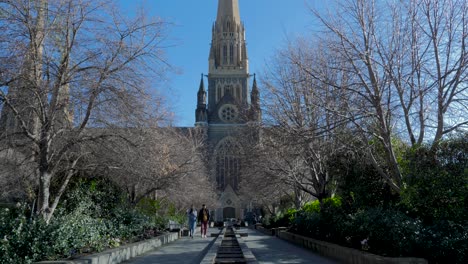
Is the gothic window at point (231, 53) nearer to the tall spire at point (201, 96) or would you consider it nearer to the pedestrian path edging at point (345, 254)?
the tall spire at point (201, 96)

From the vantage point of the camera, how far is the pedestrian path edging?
730 centimetres

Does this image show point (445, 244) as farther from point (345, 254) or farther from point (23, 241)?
point (23, 241)

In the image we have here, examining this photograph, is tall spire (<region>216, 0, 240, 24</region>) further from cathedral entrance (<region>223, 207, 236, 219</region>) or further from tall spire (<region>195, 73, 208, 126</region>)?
cathedral entrance (<region>223, 207, 236, 219</region>)

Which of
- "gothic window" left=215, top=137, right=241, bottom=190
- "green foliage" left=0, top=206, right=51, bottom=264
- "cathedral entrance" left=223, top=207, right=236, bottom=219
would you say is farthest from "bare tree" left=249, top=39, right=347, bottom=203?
"cathedral entrance" left=223, top=207, right=236, bottom=219

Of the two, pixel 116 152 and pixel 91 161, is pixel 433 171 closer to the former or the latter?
pixel 116 152

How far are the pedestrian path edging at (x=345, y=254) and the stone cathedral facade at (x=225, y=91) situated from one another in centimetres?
5111

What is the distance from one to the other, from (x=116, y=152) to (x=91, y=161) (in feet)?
4.98

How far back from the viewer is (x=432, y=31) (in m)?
10.3

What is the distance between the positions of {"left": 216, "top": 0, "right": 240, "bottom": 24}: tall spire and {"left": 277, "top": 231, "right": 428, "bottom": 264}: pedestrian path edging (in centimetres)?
6606

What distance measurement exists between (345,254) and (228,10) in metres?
72.4

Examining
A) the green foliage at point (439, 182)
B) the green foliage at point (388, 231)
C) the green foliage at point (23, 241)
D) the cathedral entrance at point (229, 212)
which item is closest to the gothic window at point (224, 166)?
the cathedral entrance at point (229, 212)

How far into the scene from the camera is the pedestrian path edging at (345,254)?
24.0 ft

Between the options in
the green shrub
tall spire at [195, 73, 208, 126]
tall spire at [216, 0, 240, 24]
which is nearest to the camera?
the green shrub

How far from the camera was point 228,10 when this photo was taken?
255 ft
